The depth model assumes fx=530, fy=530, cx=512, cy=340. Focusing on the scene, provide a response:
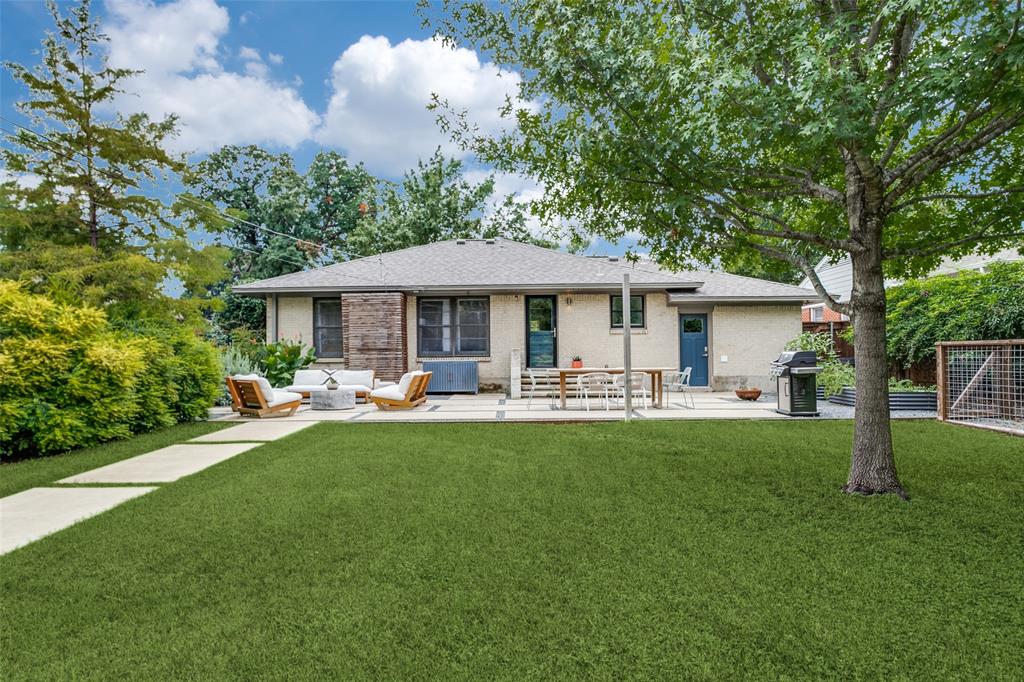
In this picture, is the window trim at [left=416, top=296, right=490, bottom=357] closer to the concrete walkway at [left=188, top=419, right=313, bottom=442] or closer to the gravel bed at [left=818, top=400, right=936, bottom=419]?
the concrete walkway at [left=188, top=419, right=313, bottom=442]

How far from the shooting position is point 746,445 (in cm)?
698

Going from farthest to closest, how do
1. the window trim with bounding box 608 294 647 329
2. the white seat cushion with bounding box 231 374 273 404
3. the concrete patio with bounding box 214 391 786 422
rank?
the window trim with bounding box 608 294 647 329 < the white seat cushion with bounding box 231 374 273 404 < the concrete patio with bounding box 214 391 786 422

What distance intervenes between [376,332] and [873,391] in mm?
12651

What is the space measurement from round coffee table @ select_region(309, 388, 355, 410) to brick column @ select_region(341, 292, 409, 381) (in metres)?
3.12

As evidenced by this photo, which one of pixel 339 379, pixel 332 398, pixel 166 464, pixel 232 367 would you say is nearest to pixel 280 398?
pixel 332 398

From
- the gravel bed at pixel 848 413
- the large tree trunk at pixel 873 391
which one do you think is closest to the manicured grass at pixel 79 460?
the large tree trunk at pixel 873 391

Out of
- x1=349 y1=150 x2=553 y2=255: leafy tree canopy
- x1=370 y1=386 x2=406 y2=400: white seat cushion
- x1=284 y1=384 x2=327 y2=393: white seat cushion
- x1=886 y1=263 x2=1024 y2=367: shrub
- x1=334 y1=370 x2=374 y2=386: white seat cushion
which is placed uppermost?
x1=349 y1=150 x2=553 y2=255: leafy tree canopy

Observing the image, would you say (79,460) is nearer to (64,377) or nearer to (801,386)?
(64,377)

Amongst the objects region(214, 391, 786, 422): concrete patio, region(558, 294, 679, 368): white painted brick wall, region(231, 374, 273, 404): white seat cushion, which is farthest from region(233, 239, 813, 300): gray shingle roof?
region(231, 374, 273, 404): white seat cushion

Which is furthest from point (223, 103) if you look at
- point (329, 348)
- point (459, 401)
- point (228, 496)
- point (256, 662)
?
point (256, 662)

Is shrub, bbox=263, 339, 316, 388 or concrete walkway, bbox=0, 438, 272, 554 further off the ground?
shrub, bbox=263, 339, 316, 388

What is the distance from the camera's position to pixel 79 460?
254 inches

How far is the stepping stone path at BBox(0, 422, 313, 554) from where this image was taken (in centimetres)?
399

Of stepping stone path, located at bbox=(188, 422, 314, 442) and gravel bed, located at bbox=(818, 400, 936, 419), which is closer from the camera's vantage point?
stepping stone path, located at bbox=(188, 422, 314, 442)
